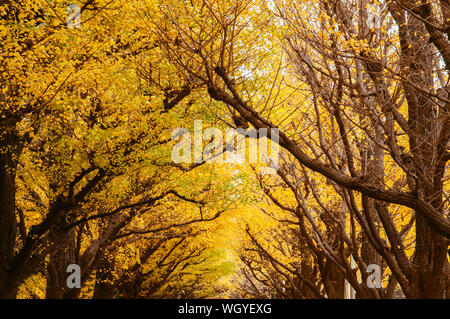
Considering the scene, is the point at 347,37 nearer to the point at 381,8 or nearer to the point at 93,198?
the point at 381,8

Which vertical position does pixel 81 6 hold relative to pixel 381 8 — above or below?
above

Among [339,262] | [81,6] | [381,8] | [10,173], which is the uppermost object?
[81,6]

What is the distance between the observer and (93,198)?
1227 centimetres

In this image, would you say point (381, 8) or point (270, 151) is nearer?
point (381, 8)

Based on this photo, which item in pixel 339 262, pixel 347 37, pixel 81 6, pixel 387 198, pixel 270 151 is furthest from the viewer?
pixel 270 151

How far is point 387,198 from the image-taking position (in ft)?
20.5
